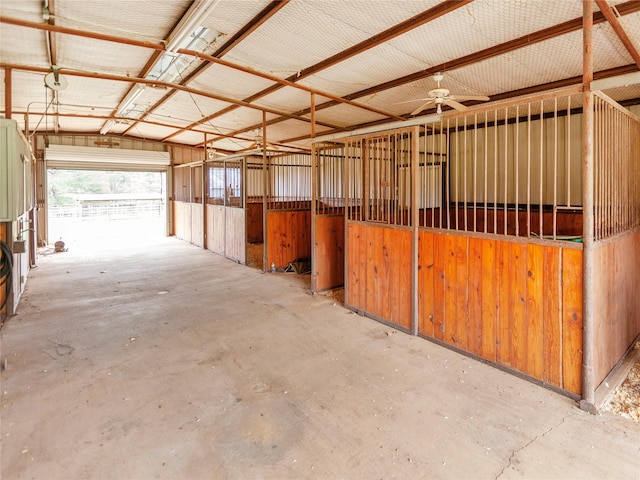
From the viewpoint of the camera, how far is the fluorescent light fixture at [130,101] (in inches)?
209

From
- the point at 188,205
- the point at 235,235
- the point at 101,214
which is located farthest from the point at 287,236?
the point at 101,214

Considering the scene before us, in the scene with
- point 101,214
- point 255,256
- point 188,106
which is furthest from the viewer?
point 101,214

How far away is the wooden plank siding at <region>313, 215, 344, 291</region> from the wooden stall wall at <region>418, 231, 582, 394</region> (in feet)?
5.55

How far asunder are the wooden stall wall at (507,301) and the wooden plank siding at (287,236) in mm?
3240

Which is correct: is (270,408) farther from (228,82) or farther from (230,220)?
(230,220)

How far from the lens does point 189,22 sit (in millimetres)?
2936

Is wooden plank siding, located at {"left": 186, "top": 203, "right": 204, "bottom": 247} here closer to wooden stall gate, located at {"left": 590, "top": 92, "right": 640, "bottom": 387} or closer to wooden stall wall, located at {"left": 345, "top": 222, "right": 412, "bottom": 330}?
wooden stall wall, located at {"left": 345, "top": 222, "right": 412, "bottom": 330}

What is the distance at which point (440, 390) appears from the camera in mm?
2352

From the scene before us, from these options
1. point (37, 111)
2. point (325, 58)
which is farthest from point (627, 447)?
point (37, 111)

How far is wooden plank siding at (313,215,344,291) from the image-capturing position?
15.3 feet

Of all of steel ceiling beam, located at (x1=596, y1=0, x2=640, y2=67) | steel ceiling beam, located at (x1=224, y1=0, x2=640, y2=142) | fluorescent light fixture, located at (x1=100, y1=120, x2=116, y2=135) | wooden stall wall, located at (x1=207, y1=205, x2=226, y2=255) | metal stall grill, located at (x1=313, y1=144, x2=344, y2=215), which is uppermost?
fluorescent light fixture, located at (x1=100, y1=120, x2=116, y2=135)

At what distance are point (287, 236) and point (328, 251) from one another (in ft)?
5.05

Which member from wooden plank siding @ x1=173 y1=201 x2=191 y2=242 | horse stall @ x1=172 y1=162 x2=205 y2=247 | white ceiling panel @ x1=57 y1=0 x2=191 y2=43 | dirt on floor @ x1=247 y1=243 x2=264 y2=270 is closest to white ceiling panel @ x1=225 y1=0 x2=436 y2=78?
white ceiling panel @ x1=57 y1=0 x2=191 y2=43

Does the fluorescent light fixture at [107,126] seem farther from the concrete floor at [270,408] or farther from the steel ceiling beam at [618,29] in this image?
the steel ceiling beam at [618,29]
